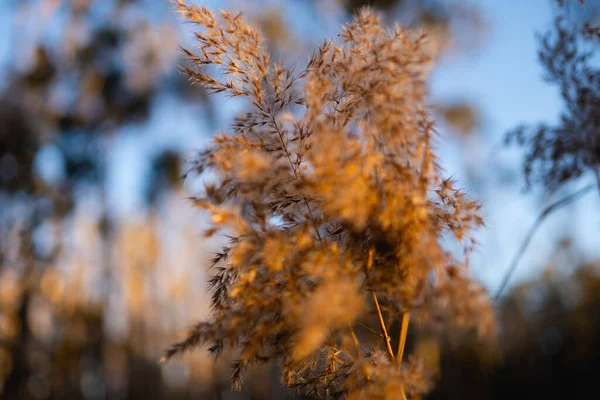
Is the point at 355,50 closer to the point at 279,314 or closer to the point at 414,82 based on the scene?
the point at 414,82

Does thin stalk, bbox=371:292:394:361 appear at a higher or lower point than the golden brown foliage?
lower

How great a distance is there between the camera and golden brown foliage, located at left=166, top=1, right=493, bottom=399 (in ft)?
4.45

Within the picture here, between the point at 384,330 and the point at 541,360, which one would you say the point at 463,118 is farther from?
the point at 384,330

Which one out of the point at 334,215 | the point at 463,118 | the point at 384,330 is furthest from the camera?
the point at 463,118

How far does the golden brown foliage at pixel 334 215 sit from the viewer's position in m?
1.36

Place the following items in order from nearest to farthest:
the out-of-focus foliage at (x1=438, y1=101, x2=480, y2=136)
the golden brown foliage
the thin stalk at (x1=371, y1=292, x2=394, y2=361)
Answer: the golden brown foliage → the thin stalk at (x1=371, y1=292, x2=394, y2=361) → the out-of-focus foliage at (x1=438, y1=101, x2=480, y2=136)

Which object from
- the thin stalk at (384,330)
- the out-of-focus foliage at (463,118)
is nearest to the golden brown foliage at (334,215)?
the thin stalk at (384,330)

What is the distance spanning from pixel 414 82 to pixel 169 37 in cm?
1377

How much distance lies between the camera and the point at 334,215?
1.49 meters

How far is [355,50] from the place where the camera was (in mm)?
1656

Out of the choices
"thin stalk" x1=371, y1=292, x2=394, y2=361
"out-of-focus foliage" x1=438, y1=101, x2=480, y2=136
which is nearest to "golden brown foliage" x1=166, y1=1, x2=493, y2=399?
"thin stalk" x1=371, y1=292, x2=394, y2=361

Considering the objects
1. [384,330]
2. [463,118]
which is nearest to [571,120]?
[384,330]

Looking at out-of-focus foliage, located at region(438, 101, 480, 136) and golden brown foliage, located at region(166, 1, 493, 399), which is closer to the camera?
golden brown foliage, located at region(166, 1, 493, 399)

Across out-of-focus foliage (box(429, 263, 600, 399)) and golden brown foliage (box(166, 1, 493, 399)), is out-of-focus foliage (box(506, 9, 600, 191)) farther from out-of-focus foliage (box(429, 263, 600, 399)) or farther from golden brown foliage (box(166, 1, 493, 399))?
out-of-focus foliage (box(429, 263, 600, 399))
